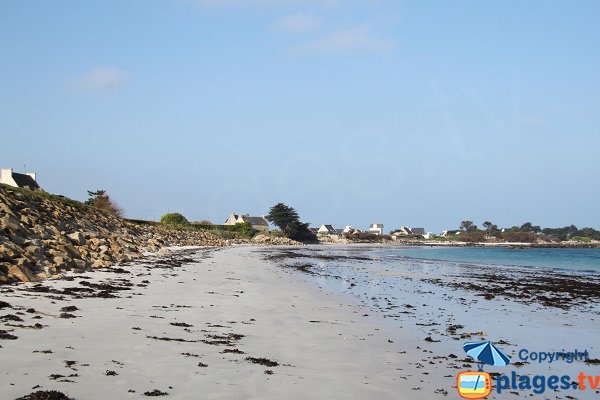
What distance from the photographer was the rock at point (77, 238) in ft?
77.3

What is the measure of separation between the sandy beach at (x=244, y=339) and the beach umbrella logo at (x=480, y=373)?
515mm

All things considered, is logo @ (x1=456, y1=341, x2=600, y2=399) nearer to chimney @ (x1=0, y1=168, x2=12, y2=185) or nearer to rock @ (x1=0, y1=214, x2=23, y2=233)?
rock @ (x1=0, y1=214, x2=23, y2=233)

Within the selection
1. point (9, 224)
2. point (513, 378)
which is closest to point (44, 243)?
point (9, 224)

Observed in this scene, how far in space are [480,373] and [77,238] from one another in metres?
21.7

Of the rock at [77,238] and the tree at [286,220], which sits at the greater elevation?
the tree at [286,220]

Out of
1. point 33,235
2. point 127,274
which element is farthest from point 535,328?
point 33,235

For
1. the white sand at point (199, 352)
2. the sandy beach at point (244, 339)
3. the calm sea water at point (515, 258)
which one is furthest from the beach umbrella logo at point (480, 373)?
the calm sea water at point (515, 258)

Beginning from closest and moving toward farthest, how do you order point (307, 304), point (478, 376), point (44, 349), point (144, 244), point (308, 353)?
point (478, 376) → point (44, 349) → point (308, 353) → point (307, 304) → point (144, 244)

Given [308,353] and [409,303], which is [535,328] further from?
[308,353]

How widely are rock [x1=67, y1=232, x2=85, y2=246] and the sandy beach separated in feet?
17.9

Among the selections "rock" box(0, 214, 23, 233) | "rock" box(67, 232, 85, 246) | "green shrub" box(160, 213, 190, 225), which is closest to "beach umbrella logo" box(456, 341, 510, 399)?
"rock" box(0, 214, 23, 233)

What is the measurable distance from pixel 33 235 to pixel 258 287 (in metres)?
9.04

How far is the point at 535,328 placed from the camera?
43.9 feet

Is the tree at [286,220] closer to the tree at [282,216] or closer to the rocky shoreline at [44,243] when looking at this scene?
the tree at [282,216]
